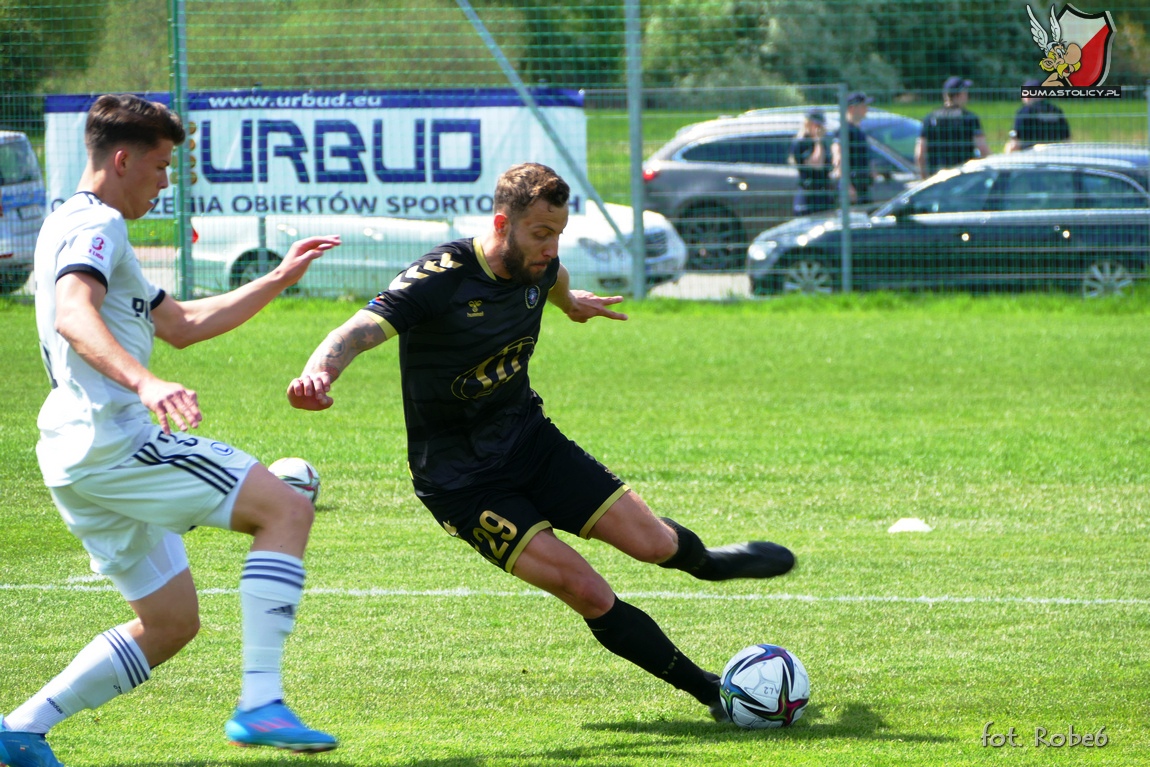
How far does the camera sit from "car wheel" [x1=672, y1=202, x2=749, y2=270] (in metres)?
15.3

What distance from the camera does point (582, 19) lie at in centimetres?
1580

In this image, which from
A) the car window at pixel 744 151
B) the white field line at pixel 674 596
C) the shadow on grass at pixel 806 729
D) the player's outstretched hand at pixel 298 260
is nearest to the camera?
the player's outstretched hand at pixel 298 260

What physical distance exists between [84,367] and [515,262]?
1531mm

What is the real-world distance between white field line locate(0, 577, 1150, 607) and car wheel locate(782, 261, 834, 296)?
948 cm

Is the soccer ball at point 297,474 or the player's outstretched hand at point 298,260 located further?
the soccer ball at point 297,474

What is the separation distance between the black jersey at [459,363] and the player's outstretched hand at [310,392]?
0.61 metres

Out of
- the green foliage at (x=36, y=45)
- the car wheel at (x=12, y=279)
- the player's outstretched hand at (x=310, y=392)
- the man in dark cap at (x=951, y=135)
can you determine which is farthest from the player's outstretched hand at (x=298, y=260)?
the man in dark cap at (x=951, y=135)

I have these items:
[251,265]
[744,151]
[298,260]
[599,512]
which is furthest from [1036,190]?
[298,260]

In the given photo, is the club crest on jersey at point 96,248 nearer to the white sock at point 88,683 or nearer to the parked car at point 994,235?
the white sock at point 88,683

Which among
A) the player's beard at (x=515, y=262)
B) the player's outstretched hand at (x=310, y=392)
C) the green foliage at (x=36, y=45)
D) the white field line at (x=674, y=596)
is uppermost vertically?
the green foliage at (x=36, y=45)

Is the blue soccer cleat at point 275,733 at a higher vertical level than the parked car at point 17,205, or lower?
lower

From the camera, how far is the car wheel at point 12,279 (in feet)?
46.2

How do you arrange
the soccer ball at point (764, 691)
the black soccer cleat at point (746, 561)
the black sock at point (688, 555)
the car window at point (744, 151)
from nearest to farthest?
→ the soccer ball at point (764, 691)
the black sock at point (688, 555)
the black soccer cleat at point (746, 561)
the car window at point (744, 151)

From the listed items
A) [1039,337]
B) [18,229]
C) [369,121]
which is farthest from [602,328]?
[18,229]
